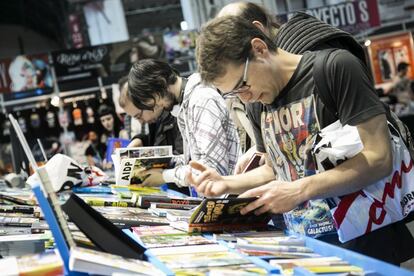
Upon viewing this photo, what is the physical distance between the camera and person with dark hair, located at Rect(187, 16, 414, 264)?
1796 mm

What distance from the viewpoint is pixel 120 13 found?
1294 centimetres

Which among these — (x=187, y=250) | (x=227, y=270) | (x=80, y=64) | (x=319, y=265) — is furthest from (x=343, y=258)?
(x=80, y=64)

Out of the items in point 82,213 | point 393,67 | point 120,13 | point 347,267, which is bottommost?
point 393,67

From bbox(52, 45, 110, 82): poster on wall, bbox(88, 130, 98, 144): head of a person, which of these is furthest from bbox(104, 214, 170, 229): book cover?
bbox(52, 45, 110, 82): poster on wall

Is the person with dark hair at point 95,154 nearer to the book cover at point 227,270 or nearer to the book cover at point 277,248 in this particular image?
the book cover at point 277,248

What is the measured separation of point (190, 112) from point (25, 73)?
30.3ft

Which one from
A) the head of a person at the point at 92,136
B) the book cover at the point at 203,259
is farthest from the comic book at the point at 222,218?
the head of a person at the point at 92,136

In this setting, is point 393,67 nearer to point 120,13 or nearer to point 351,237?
point 120,13

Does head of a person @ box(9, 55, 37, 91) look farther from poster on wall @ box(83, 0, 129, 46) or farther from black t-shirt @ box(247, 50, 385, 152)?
black t-shirt @ box(247, 50, 385, 152)

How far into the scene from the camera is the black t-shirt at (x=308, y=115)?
5.86 feet

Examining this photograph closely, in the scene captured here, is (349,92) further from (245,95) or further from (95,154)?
(95,154)

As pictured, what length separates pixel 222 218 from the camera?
1.96m

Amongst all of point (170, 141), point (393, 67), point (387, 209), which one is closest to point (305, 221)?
point (387, 209)

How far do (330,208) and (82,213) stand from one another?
2.53 feet
